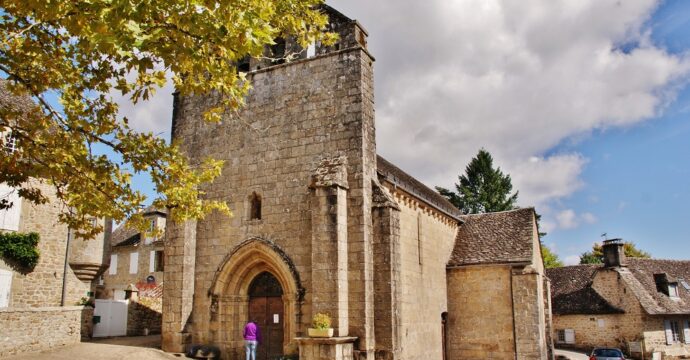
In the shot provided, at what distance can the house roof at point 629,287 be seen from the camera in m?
31.7

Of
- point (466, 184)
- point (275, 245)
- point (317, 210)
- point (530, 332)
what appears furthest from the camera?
point (466, 184)

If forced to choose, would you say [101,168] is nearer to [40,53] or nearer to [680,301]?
[40,53]

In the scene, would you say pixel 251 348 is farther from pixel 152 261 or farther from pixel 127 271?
pixel 127 271

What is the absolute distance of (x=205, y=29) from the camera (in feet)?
19.4

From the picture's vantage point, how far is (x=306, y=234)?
15141 mm

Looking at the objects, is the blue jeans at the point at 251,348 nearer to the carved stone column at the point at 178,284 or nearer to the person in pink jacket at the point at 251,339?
the person in pink jacket at the point at 251,339

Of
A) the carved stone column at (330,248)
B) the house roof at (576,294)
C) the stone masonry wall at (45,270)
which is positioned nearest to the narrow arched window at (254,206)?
the carved stone column at (330,248)

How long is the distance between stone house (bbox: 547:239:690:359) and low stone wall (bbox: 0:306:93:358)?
2759cm

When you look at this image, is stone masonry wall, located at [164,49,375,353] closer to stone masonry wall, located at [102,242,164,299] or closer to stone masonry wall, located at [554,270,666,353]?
stone masonry wall, located at [102,242,164,299]

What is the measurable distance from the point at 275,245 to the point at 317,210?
1968 mm

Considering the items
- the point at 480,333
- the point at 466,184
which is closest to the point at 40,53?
the point at 480,333

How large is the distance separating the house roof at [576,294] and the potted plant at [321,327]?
24.3 meters

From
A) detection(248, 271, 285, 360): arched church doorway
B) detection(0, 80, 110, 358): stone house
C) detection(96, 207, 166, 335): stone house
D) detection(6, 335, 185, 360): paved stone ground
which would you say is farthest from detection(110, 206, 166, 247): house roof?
detection(248, 271, 285, 360): arched church doorway

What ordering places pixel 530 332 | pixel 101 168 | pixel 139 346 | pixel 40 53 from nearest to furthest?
pixel 40 53
pixel 101 168
pixel 139 346
pixel 530 332
